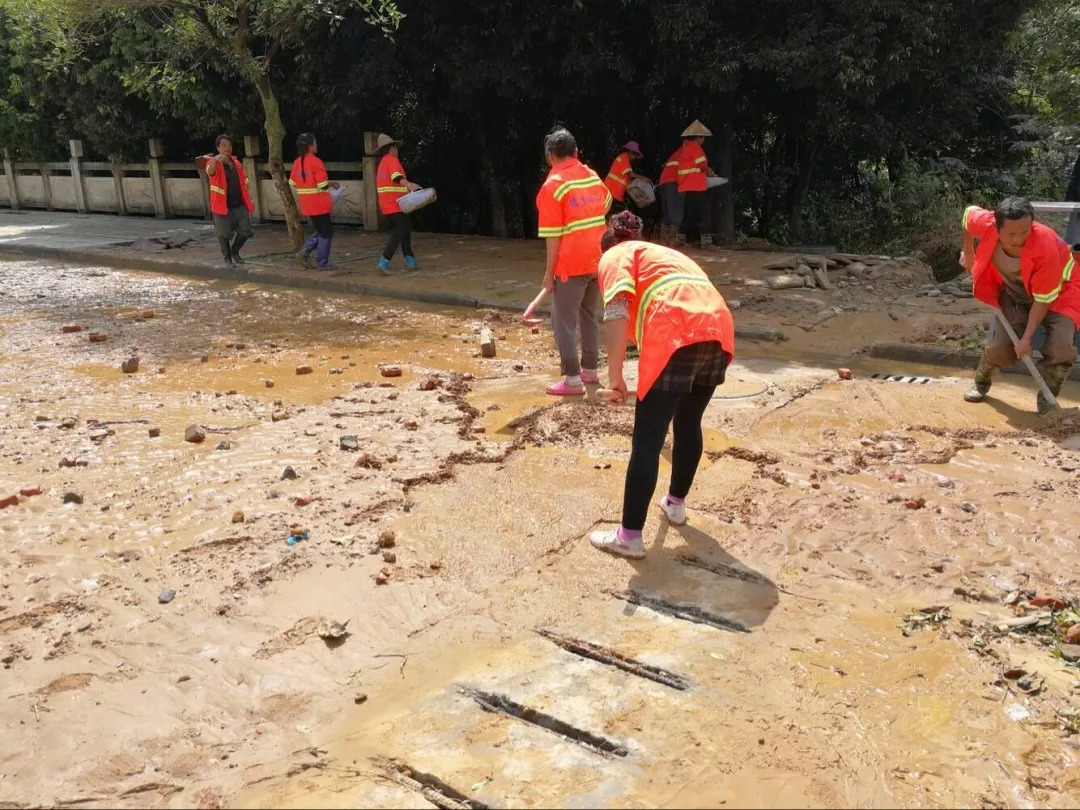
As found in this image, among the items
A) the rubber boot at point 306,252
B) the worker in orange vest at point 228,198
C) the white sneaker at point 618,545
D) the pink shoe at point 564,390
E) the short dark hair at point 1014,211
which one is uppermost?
the worker in orange vest at point 228,198

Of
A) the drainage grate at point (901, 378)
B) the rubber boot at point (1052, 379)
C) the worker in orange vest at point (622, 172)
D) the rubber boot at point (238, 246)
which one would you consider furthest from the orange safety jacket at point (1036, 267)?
the rubber boot at point (238, 246)

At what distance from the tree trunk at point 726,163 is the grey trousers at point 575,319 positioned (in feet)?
25.4

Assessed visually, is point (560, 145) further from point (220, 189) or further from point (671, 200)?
point (671, 200)

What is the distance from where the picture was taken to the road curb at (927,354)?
25.6ft

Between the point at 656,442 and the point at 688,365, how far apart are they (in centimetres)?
38

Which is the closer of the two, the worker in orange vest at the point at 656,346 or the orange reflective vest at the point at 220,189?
the worker in orange vest at the point at 656,346

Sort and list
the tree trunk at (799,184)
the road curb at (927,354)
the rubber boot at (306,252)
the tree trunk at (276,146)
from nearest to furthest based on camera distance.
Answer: the road curb at (927,354) < the tree trunk at (276,146) < the rubber boot at (306,252) < the tree trunk at (799,184)

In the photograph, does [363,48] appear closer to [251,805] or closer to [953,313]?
[953,313]

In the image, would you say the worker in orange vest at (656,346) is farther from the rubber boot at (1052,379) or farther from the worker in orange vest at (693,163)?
the worker in orange vest at (693,163)

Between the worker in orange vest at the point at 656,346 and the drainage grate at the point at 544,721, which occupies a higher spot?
the worker in orange vest at the point at 656,346

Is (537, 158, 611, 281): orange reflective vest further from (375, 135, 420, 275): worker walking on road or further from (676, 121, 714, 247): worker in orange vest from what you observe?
(676, 121, 714, 247): worker in orange vest

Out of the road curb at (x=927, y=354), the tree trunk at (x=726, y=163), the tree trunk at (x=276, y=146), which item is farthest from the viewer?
the tree trunk at (x=726, y=163)

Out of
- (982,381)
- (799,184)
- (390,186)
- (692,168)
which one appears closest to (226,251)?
(390,186)

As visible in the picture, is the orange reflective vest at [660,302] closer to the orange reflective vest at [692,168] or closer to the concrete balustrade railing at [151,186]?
the orange reflective vest at [692,168]
